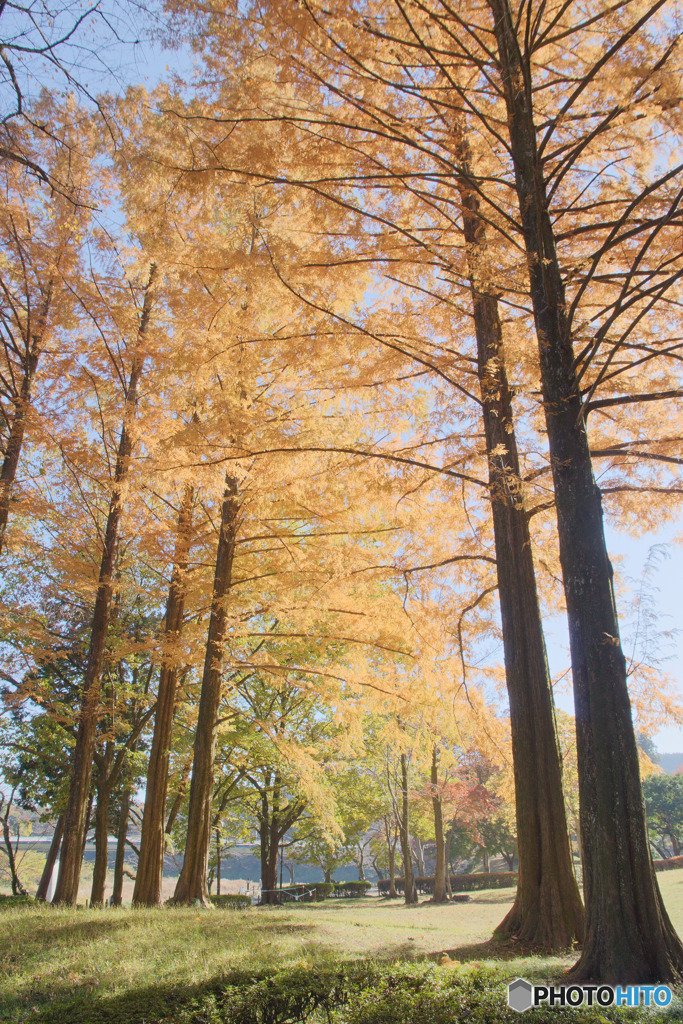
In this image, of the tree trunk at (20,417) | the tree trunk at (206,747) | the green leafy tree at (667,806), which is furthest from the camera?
the green leafy tree at (667,806)

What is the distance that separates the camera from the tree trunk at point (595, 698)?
3480mm

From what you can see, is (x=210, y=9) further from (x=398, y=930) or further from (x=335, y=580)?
(x=398, y=930)

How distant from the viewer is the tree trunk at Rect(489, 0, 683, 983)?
3480 mm

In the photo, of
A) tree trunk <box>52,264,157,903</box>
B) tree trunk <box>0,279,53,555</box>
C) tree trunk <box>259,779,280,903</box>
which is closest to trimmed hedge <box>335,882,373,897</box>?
tree trunk <box>259,779,280,903</box>

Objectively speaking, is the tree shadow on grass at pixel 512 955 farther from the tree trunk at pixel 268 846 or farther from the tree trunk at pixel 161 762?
the tree trunk at pixel 268 846

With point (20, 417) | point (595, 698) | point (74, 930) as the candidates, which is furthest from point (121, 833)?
point (595, 698)

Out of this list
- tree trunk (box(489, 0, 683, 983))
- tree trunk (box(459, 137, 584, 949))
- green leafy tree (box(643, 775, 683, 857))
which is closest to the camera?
tree trunk (box(489, 0, 683, 983))

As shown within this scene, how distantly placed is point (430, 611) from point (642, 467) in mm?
3019

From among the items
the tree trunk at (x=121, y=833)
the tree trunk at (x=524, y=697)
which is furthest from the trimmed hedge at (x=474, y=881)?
the tree trunk at (x=524, y=697)

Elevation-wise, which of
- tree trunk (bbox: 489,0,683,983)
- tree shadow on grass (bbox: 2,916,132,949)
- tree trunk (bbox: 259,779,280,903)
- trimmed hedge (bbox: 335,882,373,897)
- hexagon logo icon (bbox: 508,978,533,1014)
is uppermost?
tree trunk (bbox: 489,0,683,983)

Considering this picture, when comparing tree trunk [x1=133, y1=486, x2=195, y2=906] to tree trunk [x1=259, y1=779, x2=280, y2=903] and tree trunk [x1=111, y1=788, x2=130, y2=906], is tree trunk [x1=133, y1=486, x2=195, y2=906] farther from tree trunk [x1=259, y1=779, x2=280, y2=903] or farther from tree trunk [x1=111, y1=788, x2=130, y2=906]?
tree trunk [x1=259, y1=779, x2=280, y2=903]

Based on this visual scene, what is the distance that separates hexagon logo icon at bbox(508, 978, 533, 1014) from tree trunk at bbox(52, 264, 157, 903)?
22.0 ft

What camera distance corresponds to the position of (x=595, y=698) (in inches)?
151

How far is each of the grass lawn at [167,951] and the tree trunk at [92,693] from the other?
1.16 metres
